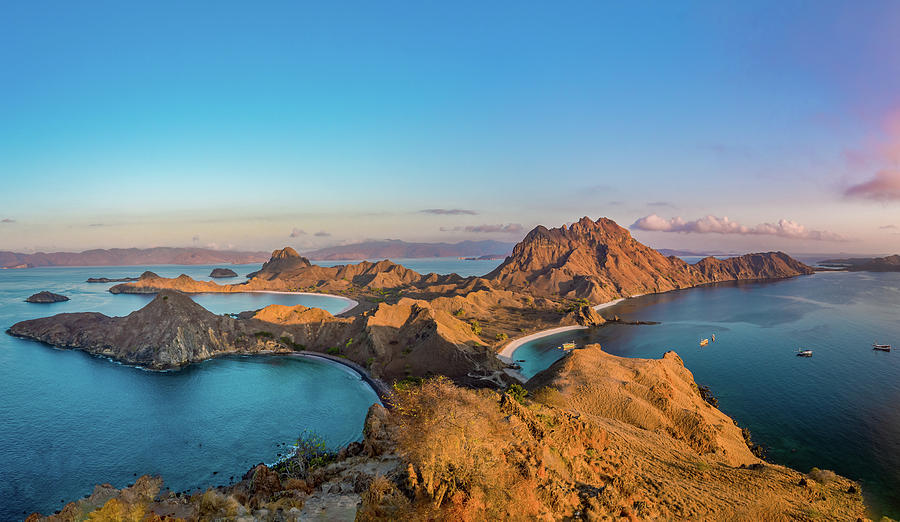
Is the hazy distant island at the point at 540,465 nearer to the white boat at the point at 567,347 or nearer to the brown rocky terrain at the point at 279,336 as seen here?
the brown rocky terrain at the point at 279,336

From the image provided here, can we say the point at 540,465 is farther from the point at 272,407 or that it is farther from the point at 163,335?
the point at 163,335

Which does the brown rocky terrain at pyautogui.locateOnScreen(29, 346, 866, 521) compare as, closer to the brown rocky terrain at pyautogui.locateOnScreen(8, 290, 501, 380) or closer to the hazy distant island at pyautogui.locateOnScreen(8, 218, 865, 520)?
the hazy distant island at pyautogui.locateOnScreen(8, 218, 865, 520)

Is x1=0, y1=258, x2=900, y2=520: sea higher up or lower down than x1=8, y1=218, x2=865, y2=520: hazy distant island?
lower down

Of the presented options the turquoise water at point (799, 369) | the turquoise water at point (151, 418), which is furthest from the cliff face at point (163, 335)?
the turquoise water at point (799, 369)

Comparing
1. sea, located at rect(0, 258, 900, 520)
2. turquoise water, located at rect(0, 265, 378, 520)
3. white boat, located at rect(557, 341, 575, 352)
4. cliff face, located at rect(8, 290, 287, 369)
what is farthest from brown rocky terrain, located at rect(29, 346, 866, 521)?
cliff face, located at rect(8, 290, 287, 369)

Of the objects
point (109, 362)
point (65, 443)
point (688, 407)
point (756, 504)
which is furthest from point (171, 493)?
point (109, 362)

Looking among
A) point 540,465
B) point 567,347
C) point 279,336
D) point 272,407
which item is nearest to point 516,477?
point 540,465
